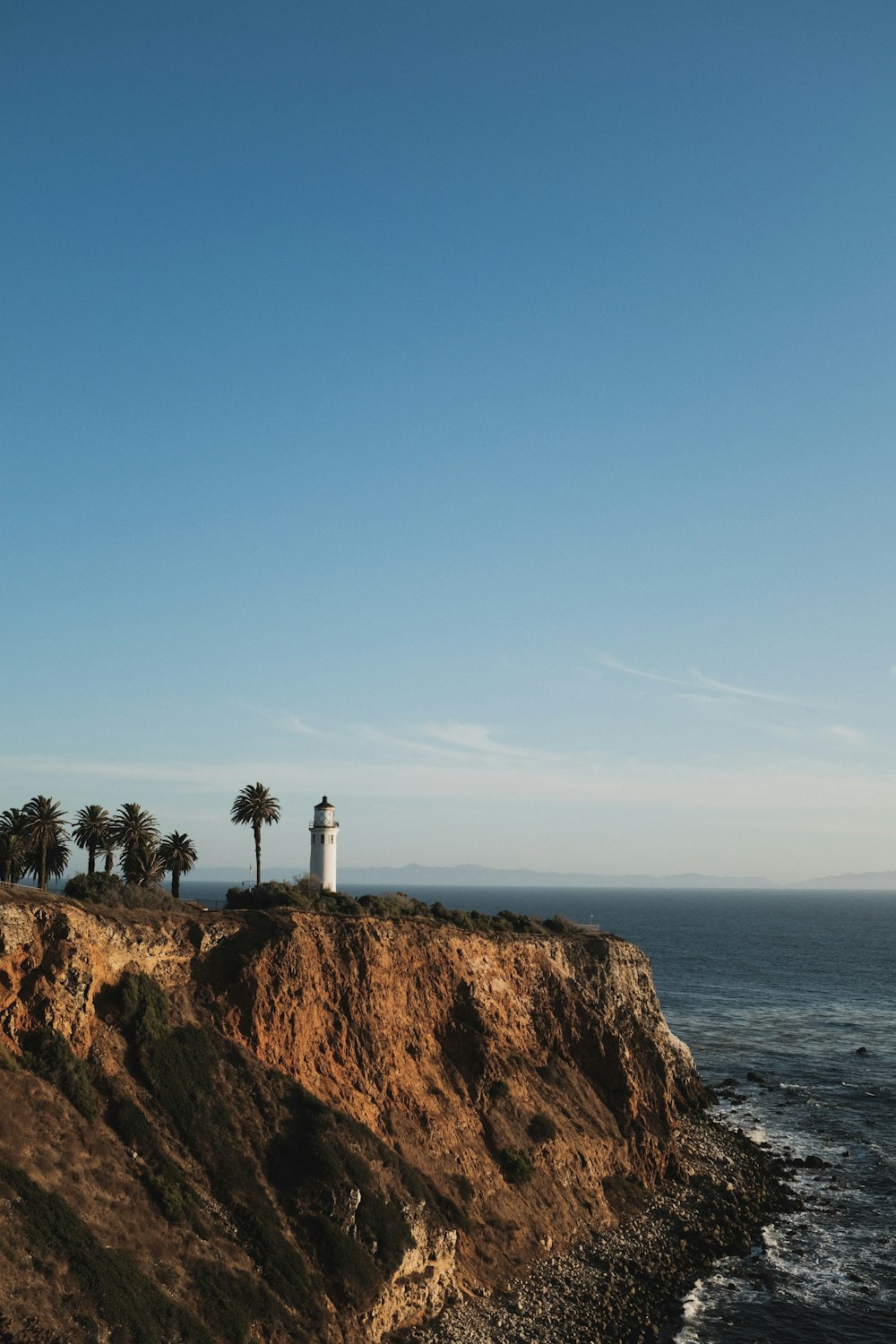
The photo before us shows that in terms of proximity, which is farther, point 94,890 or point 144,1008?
point 94,890

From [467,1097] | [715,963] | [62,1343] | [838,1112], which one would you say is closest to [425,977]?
[467,1097]

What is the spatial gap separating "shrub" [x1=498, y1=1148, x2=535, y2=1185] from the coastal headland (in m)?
0.14

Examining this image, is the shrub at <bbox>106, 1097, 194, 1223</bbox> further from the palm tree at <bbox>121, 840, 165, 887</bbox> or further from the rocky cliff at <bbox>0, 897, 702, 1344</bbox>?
the palm tree at <bbox>121, 840, 165, 887</bbox>

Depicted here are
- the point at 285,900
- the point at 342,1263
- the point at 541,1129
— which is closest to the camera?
the point at 342,1263

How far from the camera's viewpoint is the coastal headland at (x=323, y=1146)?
108ft

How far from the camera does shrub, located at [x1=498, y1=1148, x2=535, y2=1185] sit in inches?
1839

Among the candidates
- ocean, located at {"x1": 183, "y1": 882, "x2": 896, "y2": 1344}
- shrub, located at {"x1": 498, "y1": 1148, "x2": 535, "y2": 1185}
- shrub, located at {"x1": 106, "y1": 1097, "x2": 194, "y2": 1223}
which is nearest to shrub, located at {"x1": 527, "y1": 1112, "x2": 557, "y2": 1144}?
shrub, located at {"x1": 498, "y1": 1148, "x2": 535, "y2": 1185}

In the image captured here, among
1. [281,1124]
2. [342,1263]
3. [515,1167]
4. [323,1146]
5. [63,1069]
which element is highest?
[63,1069]

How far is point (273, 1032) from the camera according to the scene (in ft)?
144

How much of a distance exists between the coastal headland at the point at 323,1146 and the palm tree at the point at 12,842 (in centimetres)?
2101

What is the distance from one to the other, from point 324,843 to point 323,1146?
30.4 metres

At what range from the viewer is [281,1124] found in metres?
40.8

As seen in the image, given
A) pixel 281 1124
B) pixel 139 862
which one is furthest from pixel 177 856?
pixel 281 1124

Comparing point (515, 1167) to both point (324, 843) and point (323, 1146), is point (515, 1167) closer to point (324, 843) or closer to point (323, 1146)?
point (323, 1146)
